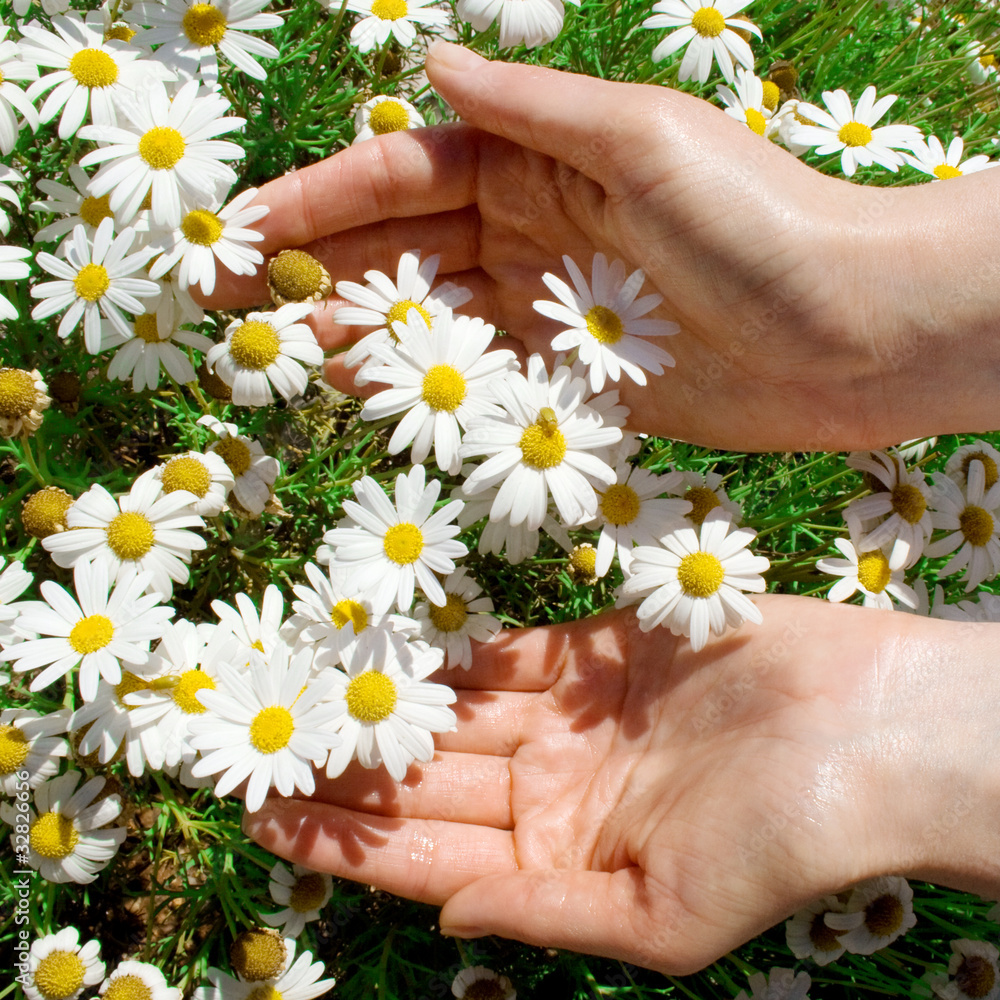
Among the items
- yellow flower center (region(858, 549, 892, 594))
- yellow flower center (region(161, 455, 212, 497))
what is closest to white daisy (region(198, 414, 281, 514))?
→ yellow flower center (region(161, 455, 212, 497))

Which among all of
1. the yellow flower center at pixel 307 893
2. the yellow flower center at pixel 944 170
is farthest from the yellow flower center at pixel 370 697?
the yellow flower center at pixel 944 170

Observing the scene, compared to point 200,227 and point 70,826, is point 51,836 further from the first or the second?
point 200,227

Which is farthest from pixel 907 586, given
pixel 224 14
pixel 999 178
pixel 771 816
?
pixel 224 14

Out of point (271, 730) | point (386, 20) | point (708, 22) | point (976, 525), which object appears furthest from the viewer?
point (708, 22)

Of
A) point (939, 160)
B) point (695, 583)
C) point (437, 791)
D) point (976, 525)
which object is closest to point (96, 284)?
point (437, 791)

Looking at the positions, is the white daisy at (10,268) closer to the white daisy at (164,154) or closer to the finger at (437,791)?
the white daisy at (164,154)

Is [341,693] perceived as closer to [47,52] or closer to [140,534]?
[140,534]
